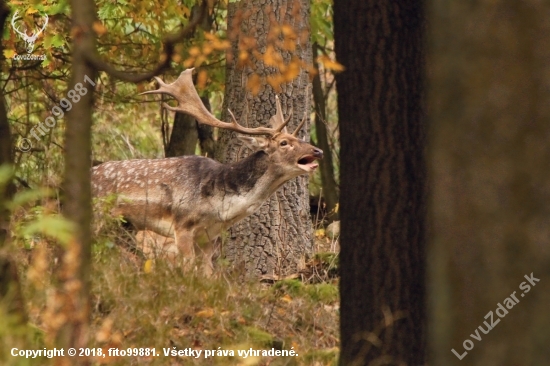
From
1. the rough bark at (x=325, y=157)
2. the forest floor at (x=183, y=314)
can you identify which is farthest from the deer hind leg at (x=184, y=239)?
the rough bark at (x=325, y=157)

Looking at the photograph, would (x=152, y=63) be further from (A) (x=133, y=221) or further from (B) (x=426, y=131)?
(B) (x=426, y=131)

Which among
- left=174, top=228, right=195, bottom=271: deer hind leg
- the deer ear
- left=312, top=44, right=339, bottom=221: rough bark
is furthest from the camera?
left=312, top=44, right=339, bottom=221: rough bark

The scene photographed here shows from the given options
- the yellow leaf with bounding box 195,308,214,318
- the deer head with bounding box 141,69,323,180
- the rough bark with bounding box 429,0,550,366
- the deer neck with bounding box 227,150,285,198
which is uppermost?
the rough bark with bounding box 429,0,550,366

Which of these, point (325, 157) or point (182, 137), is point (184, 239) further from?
point (325, 157)

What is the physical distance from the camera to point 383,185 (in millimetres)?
5254

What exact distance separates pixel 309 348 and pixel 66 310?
2.26 m

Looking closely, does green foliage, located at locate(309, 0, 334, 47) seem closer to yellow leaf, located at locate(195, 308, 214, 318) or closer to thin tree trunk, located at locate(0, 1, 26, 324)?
yellow leaf, located at locate(195, 308, 214, 318)

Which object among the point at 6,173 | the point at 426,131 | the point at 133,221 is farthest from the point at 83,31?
the point at 133,221

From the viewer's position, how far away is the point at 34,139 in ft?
44.8

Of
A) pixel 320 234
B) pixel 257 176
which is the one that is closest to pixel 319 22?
pixel 320 234

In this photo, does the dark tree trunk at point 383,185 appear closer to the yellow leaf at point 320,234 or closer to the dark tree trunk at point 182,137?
the yellow leaf at point 320,234

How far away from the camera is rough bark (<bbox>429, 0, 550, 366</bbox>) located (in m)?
2.57

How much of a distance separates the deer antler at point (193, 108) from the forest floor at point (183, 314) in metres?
2.99

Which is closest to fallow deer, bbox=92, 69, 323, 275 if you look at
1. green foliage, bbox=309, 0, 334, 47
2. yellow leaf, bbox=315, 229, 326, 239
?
yellow leaf, bbox=315, 229, 326, 239
